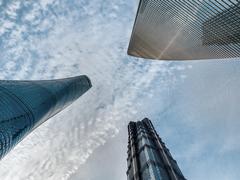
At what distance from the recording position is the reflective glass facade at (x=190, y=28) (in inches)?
1692

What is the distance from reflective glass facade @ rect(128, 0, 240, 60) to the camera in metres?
43.0

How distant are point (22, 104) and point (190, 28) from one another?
4917 cm

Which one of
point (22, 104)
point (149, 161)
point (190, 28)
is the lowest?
point (149, 161)

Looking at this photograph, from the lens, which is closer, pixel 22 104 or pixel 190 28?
pixel 190 28

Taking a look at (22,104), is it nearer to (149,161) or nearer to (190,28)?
(149,161)

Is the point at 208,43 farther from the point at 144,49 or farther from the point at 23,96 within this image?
the point at 23,96

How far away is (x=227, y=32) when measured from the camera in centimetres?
4662

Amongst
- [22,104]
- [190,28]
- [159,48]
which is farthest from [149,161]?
[22,104]

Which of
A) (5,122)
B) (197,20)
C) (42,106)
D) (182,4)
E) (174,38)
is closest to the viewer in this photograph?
(182,4)

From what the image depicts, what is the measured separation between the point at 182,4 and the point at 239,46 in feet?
52.6

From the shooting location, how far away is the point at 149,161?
54781mm

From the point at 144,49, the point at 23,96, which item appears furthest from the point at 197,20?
the point at 23,96

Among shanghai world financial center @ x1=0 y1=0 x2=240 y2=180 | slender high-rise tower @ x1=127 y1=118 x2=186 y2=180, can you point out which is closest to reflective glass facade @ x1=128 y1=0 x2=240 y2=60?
shanghai world financial center @ x1=0 y1=0 x2=240 y2=180

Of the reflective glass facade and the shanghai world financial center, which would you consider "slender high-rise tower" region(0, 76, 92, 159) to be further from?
the reflective glass facade
